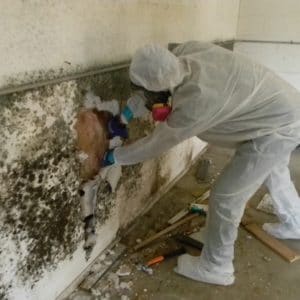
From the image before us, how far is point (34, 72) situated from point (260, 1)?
339 centimetres

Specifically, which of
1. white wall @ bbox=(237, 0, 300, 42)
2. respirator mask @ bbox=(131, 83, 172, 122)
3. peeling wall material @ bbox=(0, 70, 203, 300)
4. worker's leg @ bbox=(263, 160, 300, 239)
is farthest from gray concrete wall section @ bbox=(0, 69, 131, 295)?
white wall @ bbox=(237, 0, 300, 42)

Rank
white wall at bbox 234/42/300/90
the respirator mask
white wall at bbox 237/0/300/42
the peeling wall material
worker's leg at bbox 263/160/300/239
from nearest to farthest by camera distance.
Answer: the peeling wall material < the respirator mask < worker's leg at bbox 263/160/300/239 < white wall at bbox 237/0/300/42 < white wall at bbox 234/42/300/90

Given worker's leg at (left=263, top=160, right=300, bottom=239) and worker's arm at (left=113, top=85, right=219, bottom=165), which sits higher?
worker's arm at (left=113, top=85, right=219, bottom=165)

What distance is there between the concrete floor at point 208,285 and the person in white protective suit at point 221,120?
8cm

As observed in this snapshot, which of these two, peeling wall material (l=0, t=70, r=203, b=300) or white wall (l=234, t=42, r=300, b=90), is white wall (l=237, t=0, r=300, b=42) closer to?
white wall (l=234, t=42, r=300, b=90)

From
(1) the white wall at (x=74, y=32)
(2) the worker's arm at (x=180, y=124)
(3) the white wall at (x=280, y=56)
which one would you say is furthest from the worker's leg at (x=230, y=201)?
(3) the white wall at (x=280, y=56)

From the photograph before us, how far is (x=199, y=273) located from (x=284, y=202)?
0.76 meters

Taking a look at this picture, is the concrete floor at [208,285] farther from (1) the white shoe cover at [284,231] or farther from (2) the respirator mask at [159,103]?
(2) the respirator mask at [159,103]

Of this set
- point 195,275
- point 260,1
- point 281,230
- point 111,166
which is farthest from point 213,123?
point 260,1

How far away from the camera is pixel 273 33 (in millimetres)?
4109

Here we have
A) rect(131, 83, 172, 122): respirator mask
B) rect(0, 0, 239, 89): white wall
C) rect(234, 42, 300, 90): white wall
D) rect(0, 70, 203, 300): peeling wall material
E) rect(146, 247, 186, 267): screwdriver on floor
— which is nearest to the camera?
rect(0, 0, 239, 89): white wall

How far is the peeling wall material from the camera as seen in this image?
1396 mm

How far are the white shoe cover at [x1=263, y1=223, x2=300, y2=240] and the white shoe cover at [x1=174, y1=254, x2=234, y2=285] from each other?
0.58 m

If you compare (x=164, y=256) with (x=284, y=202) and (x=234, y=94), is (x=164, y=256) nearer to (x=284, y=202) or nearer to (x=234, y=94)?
(x=284, y=202)
